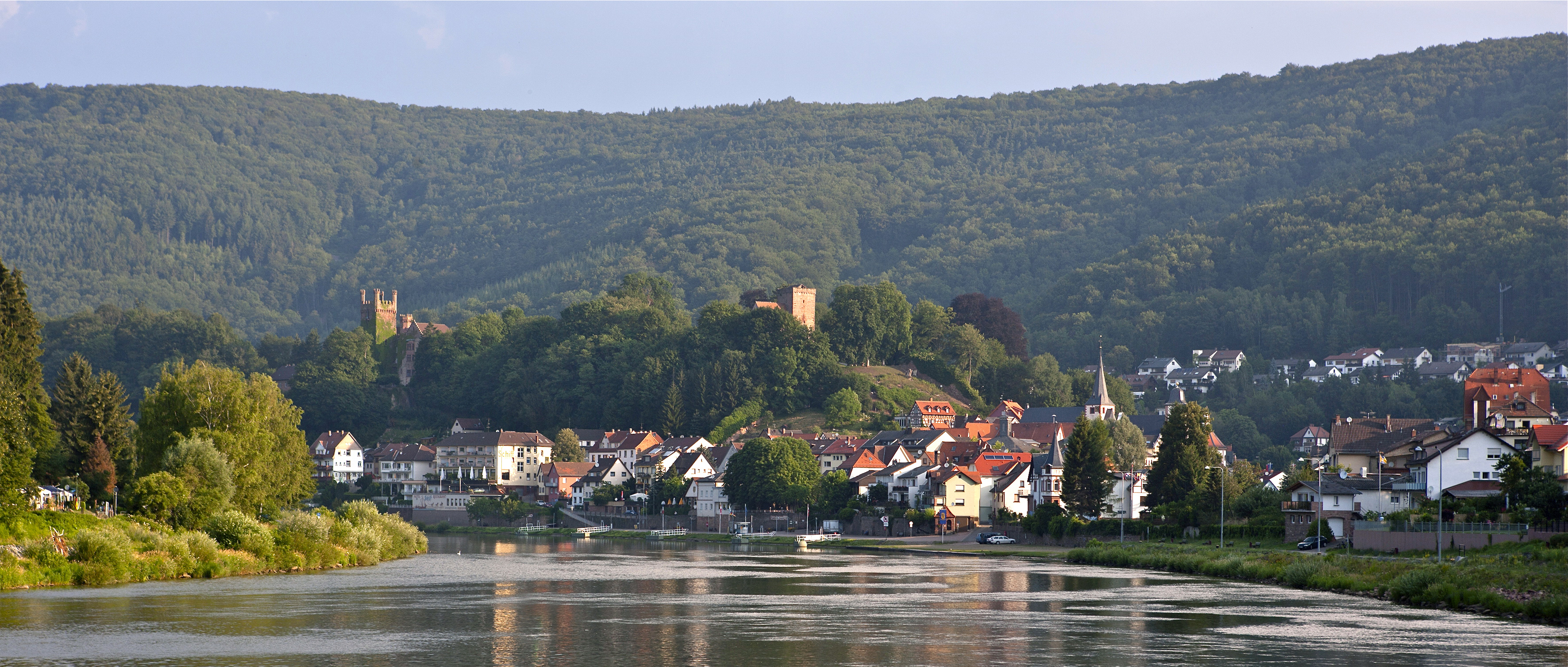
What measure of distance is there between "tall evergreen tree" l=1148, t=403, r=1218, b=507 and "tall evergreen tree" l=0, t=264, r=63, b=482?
56.2m

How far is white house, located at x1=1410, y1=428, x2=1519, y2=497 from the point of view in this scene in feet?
230

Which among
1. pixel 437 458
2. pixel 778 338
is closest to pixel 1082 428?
pixel 778 338

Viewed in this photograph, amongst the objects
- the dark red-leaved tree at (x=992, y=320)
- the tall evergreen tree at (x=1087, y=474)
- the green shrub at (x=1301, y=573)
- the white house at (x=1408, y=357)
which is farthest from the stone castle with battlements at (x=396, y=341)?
the green shrub at (x=1301, y=573)

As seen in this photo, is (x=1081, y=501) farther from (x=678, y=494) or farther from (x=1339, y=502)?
(x=678, y=494)

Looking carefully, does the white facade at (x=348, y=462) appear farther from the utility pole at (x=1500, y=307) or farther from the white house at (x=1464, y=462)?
the utility pole at (x=1500, y=307)

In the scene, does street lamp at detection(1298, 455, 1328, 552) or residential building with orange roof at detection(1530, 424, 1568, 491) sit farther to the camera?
street lamp at detection(1298, 455, 1328, 552)

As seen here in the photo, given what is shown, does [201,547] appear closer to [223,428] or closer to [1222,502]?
[223,428]

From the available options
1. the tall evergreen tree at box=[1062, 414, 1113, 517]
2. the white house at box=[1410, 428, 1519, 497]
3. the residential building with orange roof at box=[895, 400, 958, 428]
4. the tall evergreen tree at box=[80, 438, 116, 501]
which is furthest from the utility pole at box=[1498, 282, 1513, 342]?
the tall evergreen tree at box=[80, 438, 116, 501]

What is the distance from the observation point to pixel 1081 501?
295 ft

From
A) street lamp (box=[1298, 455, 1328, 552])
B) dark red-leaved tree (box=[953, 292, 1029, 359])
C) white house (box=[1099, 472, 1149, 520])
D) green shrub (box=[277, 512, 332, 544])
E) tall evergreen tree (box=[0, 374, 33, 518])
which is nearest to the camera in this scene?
tall evergreen tree (box=[0, 374, 33, 518])

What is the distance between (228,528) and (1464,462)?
53.7m

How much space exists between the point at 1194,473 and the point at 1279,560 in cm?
2339

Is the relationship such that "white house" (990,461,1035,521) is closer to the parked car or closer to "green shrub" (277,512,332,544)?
the parked car

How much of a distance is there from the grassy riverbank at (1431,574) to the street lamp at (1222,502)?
130cm
